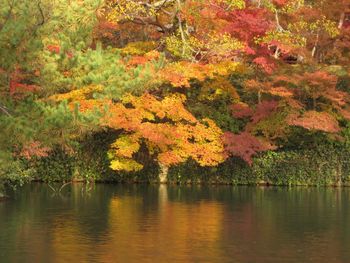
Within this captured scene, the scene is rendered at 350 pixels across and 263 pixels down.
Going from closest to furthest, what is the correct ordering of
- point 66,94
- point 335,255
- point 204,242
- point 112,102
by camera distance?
point 335,255, point 204,242, point 66,94, point 112,102

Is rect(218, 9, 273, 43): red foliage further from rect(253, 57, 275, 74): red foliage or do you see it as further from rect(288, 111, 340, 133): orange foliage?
rect(288, 111, 340, 133): orange foliage

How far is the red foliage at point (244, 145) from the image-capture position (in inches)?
1435

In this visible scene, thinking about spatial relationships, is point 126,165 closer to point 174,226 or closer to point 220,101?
point 220,101

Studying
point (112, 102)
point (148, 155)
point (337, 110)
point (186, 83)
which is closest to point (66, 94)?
point (112, 102)

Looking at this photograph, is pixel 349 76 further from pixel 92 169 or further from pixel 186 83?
pixel 92 169

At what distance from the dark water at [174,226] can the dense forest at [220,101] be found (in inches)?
92.5

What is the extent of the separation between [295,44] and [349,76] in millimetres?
3563

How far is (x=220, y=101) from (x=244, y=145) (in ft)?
11.5

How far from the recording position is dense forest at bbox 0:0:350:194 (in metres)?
32.9

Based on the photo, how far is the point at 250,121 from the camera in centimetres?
3825

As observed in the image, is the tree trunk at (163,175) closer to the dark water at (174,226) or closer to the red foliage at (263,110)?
the dark water at (174,226)

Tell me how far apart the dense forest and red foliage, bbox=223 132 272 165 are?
0.04m

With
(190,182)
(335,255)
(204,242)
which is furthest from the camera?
(190,182)

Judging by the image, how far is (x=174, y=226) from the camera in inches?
891
